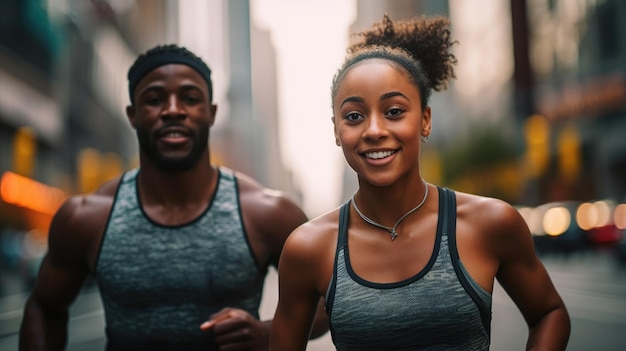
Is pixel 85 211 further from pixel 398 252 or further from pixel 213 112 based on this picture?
pixel 398 252

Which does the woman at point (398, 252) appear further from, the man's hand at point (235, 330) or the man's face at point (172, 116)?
the man's face at point (172, 116)

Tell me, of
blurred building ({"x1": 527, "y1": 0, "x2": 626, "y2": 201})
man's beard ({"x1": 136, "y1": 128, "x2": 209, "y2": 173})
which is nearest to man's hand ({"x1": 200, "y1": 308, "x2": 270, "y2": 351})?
man's beard ({"x1": 136, "y1": 128, "x2": 209, "y2": 173})

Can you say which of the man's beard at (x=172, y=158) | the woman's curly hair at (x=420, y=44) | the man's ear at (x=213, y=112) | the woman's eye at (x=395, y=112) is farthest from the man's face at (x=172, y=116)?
the woman's eye at (x=395, y=112)

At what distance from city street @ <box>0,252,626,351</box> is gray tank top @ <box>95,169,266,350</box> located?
7.99ft

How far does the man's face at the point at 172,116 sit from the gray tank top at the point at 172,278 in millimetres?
304

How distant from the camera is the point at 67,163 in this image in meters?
50.2

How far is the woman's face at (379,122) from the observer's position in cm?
274

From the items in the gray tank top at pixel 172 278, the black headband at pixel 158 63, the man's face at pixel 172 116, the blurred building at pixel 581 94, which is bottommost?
the gray tank top at pixel 172 278

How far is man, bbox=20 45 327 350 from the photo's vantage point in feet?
12.2

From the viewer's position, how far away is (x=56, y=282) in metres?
3.94

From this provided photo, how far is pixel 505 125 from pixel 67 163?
29.4 m

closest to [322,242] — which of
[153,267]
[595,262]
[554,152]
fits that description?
[153,267]

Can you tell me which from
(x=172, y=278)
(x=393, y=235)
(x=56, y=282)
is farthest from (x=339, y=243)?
(x=56, y=282)

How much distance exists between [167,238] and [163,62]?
2.74 feet
